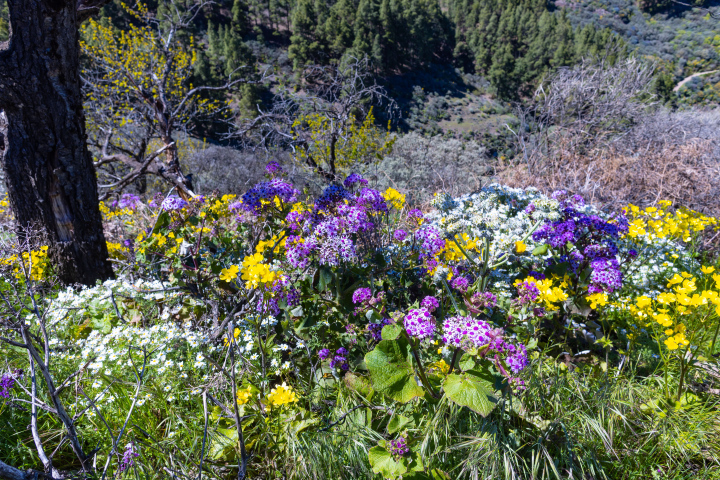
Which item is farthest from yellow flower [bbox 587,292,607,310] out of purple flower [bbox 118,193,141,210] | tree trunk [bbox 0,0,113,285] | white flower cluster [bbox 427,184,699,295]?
purple flower [bbox 118,193,141,210]

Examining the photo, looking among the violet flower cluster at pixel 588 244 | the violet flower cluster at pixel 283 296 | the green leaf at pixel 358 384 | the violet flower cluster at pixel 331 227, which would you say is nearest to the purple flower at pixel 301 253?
the violet flower cluster at pixel 331 227

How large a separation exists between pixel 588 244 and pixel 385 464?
1.95 metres

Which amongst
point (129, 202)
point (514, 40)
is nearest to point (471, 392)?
point (129, 202)

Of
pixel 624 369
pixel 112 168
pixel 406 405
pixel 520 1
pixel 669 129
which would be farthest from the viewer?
pixel 520 1

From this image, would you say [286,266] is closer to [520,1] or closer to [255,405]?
[255,405]

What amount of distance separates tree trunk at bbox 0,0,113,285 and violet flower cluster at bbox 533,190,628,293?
393 cm

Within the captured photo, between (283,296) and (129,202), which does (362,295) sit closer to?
(283,296)

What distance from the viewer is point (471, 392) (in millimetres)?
1332

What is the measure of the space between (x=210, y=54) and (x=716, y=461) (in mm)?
33801

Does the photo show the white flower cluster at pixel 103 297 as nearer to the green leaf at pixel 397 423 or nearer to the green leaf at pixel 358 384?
the green leaf at pixel 358 384

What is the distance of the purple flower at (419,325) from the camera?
4.66ft

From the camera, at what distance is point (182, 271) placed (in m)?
2.54

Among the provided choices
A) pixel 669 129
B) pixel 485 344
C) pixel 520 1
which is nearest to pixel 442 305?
pixel 485 344

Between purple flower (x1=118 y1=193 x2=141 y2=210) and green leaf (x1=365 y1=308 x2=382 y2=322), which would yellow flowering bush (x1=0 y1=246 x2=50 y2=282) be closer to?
purple flower (x1=118 y1=193 x2=141 y2=210)
